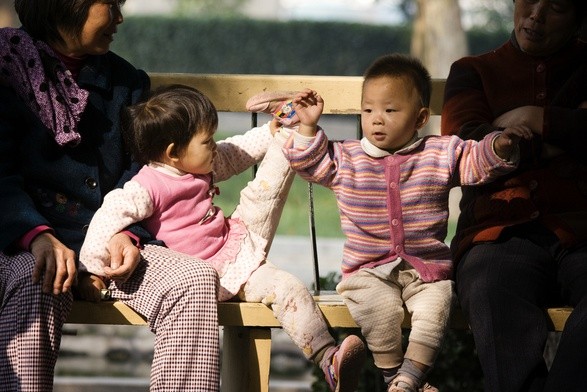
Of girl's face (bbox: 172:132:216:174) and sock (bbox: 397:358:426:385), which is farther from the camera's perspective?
girl's face (bbox: 172:132:216:174)

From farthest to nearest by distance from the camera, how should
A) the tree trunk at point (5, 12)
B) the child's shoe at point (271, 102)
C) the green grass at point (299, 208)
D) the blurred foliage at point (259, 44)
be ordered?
the blurred foliage at point (259, 44), the tree trunk at point (5, 12), the green grass at point (299, 208), the child's shoe at point (271, 102)

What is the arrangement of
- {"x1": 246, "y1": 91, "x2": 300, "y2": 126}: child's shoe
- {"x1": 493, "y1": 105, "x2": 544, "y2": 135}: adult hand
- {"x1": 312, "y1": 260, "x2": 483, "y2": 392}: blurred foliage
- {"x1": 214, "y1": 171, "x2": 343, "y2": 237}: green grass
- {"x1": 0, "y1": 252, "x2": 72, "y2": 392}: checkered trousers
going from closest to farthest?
{"x1": 0, "y1": 252, "x2": 72, "y2": 392}: checkered trousers, {"x1": 493, "y1": 105, "x2": 544, "y2": 135}: adult hand, {"x1": 246, "y1": 91, "x2": 300, "y2": 126}: child's shoe, {"x1": 312, "y1": 260, "x2": 483, "y2": 392}: blurred foliage, {"x1": 214, "y1": 171, "x2": 343, "y2": 237}: green grass

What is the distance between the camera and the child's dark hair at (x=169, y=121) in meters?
4.03

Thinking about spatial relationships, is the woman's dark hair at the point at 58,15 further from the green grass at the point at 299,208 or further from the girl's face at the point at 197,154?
the green grass at the point at 299,208

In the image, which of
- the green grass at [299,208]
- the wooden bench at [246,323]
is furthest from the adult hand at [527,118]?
the green grass at [299,208]

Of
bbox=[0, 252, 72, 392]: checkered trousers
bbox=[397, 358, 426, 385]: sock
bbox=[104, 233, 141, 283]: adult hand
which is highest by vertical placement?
bbox=[104, 233, 141, 283]: adult hand

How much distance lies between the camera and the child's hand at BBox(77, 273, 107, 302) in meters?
3.91

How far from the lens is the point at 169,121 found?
4.03 m

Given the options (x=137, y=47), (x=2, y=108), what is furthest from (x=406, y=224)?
(x=137, y=47)

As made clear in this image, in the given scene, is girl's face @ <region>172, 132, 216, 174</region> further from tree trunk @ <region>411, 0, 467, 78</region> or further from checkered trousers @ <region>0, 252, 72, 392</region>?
tree trunk @ <region>411, 0, 467, 78</region>

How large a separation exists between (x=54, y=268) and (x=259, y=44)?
70.2ft

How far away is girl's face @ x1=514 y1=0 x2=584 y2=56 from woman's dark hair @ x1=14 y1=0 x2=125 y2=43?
1.44 meters

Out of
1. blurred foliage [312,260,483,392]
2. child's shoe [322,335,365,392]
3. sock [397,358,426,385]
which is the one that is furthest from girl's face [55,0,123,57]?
blurred foliage [312,260,483,392]

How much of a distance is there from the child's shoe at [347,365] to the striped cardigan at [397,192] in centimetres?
34
